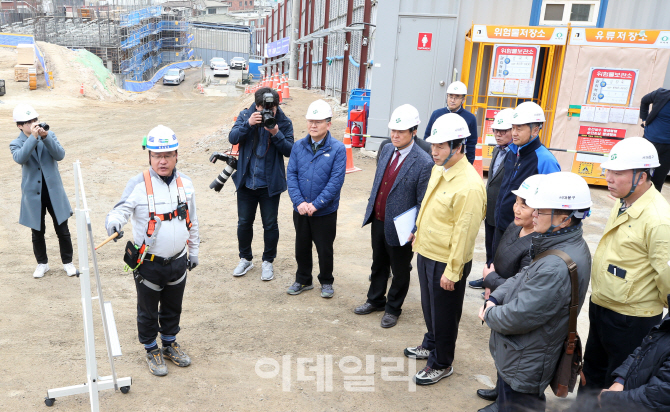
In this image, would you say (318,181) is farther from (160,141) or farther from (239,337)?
(160,141)

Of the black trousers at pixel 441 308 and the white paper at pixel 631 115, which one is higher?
the white paper at pixel 631 115

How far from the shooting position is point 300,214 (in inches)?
217

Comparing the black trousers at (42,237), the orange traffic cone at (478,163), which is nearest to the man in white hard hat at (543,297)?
the black trousers at (42,237)

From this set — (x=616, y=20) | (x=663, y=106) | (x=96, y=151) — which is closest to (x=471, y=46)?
(x=616, y=20)

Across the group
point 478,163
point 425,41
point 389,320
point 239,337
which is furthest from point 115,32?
point 389,320

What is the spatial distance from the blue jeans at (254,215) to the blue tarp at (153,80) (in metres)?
38.8

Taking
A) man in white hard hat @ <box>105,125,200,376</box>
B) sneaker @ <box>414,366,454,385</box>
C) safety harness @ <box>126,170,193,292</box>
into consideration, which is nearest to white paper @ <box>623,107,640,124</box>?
sneaker @ <box>414,366,454,385</box>

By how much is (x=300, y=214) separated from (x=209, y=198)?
14.2 feet

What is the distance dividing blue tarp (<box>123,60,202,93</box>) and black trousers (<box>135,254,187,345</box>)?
4053 centimetres

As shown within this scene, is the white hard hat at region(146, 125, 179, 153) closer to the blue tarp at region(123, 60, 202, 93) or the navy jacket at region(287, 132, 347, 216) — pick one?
the navy jacket at region(287, 132, 347, 216)

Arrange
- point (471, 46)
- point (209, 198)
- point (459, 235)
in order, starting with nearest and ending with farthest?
1. point (459, 235)
2. point (209, 198)
3. point (471, 46)

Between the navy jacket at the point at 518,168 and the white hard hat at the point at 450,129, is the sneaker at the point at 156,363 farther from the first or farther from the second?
the navy jacket at the point at 518,168

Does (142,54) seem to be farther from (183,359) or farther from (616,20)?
(183,359)

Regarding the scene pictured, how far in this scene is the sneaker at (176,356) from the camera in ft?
14.2
